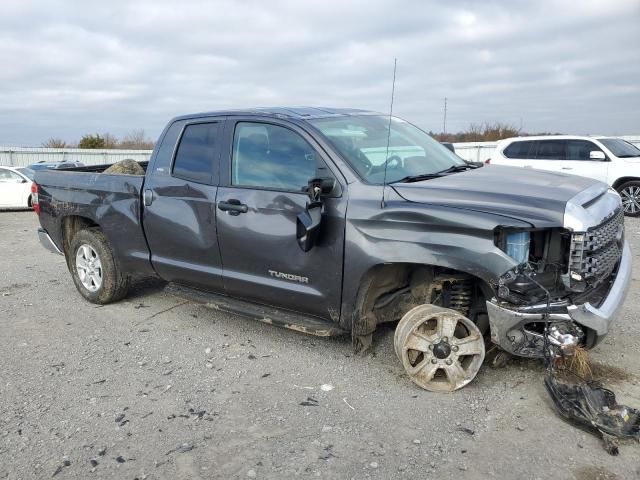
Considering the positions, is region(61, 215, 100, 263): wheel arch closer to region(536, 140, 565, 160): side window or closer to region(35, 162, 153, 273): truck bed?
region(35, 162, 153, 273): truck bed

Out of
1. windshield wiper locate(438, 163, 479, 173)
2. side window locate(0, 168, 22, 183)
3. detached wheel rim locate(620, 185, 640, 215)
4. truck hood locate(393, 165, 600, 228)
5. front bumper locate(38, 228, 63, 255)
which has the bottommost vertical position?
front bumper locate(38, 228, 63, 255)

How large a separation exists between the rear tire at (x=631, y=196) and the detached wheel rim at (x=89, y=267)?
1030cm

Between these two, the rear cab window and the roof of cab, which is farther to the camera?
the rear cab window

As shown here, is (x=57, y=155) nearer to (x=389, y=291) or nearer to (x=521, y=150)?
(x=521, y=150)

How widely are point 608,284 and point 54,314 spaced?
16.3 feet

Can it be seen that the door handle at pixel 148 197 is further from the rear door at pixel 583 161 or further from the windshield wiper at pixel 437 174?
the rear door at pixel 583 161

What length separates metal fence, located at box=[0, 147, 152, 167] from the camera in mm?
26441

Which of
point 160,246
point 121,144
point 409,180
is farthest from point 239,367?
point 121,144

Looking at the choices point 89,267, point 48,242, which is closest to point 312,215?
point 89,267

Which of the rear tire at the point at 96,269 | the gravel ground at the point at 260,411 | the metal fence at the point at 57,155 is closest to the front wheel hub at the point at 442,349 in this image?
the gravel ground at the point at 260,411

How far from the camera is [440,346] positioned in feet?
11.6

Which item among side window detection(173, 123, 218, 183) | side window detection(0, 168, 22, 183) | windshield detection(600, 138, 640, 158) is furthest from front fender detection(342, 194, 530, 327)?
side window detection(0, 168, 22, 183)

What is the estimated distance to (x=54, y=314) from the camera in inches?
219

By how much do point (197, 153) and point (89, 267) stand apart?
2.03 m
